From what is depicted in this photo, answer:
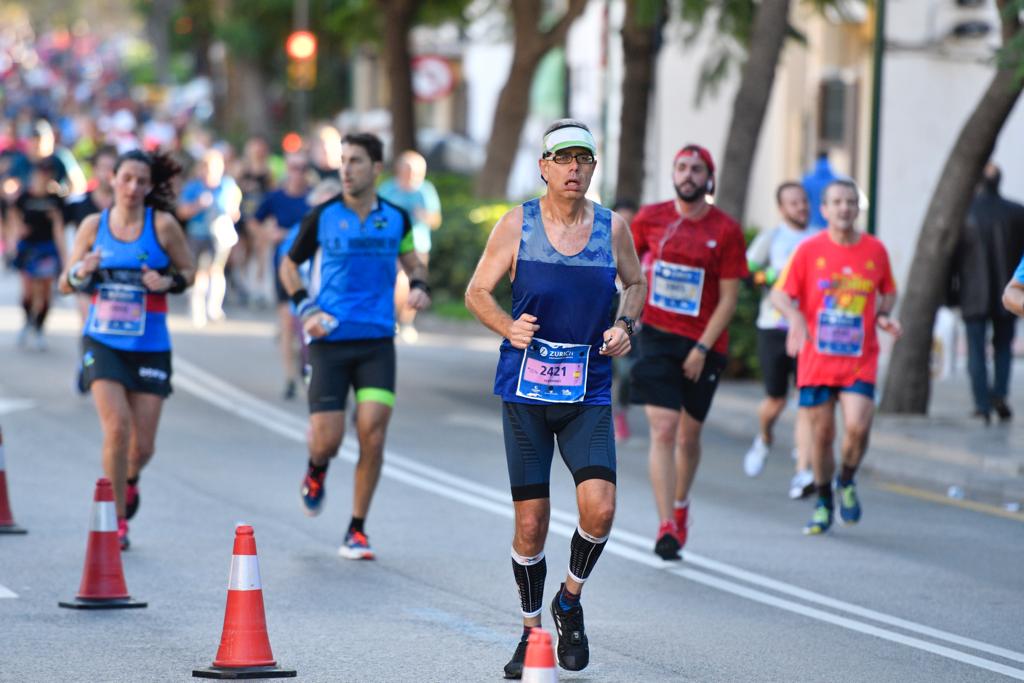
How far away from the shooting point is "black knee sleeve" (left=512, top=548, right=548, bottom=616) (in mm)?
7574

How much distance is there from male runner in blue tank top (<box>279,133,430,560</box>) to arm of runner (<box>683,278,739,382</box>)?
1.35 metres

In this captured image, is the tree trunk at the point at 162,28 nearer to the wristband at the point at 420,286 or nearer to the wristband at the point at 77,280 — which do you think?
the wristband at the point at 77,280

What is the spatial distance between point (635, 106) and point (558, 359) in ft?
46.7

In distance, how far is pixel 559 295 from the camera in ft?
24.7

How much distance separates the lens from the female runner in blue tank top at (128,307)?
10141mm

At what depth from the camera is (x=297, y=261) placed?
10.4 m

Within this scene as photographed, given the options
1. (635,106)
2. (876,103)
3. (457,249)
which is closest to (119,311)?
(876,103)

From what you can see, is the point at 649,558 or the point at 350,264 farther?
the point at 649,558

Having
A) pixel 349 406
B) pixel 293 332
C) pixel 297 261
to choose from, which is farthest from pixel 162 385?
pixel 293 332

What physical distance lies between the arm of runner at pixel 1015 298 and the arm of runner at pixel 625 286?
5.37 ft

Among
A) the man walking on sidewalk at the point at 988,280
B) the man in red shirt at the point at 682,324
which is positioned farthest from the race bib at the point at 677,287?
the man walking on sidewalk at the point at 988,280

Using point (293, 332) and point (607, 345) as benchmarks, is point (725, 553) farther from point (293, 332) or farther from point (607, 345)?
point (293, 332)

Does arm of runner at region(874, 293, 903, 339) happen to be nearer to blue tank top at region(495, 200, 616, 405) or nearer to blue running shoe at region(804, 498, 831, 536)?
blue running shoe at region(804, 498, 831, 536)

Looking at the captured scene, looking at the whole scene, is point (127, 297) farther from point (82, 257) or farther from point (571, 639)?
point (571, 639)
